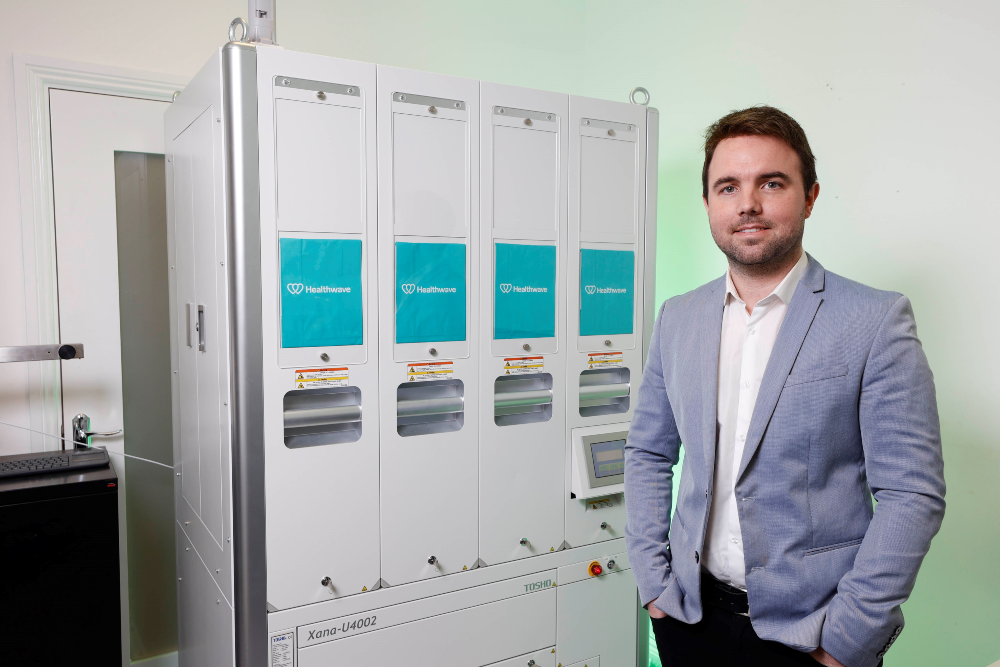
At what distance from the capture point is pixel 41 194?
2.08m

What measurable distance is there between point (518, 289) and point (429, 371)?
351 millimetres

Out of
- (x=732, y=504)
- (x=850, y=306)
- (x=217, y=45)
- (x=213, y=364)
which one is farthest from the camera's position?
(x=217, y=45)

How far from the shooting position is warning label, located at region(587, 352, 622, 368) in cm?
199

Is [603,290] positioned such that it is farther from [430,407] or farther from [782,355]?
[782,355]

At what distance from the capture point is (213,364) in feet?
5.29

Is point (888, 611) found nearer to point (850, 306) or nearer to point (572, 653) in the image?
point (850, 306)

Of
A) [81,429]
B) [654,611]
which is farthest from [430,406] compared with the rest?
[81,429]

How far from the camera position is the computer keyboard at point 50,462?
5.95ft

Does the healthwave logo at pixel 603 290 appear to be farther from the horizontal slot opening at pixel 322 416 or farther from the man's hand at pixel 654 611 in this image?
the man's hand at pixel 654 611

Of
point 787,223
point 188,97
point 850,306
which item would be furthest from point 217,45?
point 850,306

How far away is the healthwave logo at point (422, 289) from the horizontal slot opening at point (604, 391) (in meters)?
0.53

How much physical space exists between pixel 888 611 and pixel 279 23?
8.34 feet

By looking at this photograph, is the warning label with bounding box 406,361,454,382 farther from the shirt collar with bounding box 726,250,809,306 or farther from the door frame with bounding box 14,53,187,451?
the door frame with bounding box 14,53,187,451

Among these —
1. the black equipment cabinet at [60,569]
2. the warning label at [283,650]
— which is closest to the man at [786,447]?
the warning label at [283,650]
